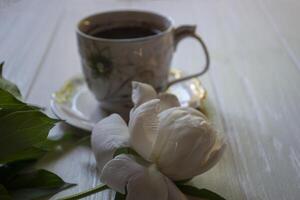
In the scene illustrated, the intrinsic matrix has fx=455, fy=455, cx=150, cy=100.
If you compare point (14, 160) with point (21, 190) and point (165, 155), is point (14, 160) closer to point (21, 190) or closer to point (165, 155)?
point (21, 190)

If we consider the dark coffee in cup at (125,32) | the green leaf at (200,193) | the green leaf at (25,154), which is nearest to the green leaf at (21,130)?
the green leaf at (25,154)

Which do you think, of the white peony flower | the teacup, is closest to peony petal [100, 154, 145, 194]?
the white peony flower

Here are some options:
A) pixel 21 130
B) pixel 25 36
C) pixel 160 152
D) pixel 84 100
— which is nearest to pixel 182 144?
pixel 160 152

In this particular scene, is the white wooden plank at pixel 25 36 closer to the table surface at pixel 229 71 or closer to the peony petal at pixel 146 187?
the table surface at pixel 229 71

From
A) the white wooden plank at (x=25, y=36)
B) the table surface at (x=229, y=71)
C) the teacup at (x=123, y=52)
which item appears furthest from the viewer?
the white wooden plank at (x=25, y=36)

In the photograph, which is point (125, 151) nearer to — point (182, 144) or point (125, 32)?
point (182, 144)
